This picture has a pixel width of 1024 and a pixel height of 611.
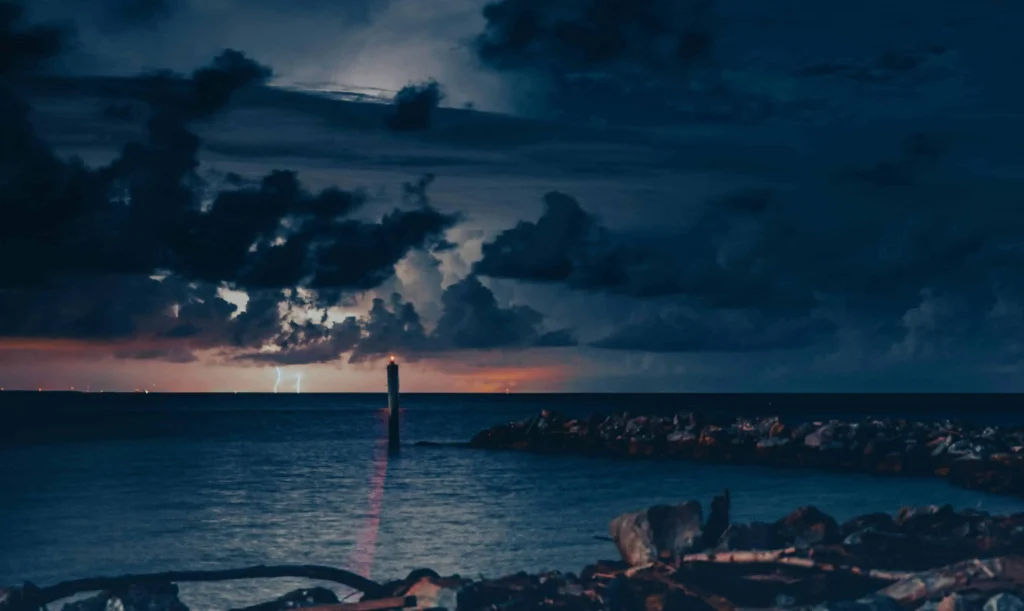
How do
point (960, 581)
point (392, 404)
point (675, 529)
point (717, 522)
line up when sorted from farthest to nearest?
point (392, 404) < point (717, 522) < point (675, 529) < point (960, 581)

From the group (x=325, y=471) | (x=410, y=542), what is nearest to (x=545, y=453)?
(x=325, y=471)

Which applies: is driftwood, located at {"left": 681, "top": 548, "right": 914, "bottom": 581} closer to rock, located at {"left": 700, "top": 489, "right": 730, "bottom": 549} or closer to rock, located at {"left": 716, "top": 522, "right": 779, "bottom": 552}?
rock, located at {"left": 716, "top": 522, "right": 779, "bottom": 552}

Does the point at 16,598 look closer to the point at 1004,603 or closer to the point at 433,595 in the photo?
the point at 433,595

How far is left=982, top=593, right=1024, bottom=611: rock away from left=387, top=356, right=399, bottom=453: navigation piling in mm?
48749

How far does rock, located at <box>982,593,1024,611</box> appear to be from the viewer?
1149 centimetres

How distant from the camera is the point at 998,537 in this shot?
16.8 m

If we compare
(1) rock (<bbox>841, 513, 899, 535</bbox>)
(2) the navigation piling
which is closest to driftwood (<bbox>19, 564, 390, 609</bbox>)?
(1) rock (<bbox>841, 513, 899, 535</bbox>)

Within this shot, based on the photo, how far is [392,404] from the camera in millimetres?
61031

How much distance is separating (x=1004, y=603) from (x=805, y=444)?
3840 cm

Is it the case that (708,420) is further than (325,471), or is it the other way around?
(708,420)

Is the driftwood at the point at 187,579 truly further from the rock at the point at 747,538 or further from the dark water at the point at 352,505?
the rock at the point at 747,538

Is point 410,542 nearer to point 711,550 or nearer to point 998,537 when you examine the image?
point 711,550

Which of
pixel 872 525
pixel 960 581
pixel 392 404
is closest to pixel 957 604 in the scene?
pixel 960 581

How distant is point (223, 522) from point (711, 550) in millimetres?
19105
